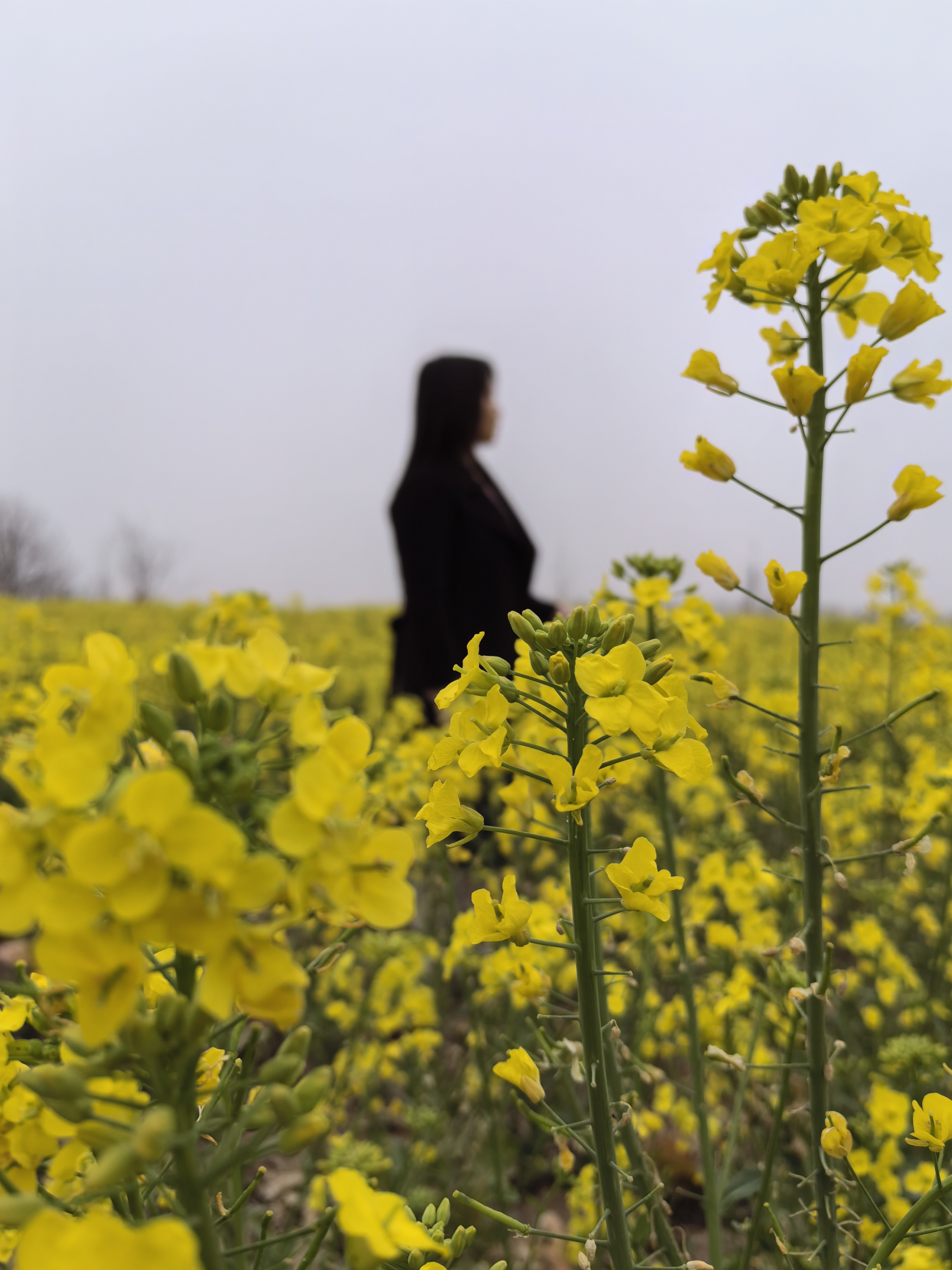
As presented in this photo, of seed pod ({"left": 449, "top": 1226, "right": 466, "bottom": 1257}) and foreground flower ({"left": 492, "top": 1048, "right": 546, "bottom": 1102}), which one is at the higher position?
foreground flower ({"left": 492, "top": 1048, "right": 546, "bottom": 1102})

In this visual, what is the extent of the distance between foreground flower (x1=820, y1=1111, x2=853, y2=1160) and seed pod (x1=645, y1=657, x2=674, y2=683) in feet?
2.49

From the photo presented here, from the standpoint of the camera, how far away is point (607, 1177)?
103 cm

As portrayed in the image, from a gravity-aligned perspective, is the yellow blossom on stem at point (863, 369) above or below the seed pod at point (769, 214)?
below

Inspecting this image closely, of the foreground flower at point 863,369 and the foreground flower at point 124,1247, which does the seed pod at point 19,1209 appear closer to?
the foreground flower at point 124,1247

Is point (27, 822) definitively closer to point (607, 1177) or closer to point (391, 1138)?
point (607, 1177)

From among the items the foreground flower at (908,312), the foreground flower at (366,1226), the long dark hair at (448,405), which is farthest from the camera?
the long dark hair at (448,405)

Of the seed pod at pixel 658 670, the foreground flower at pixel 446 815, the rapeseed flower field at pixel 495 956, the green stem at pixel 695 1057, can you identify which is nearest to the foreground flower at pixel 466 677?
the rapeseed flower field at pixel 495 956

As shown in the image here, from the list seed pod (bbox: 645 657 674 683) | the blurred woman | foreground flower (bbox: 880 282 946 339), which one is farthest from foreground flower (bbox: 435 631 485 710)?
the blurred woman

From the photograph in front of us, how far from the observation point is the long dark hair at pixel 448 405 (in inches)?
236

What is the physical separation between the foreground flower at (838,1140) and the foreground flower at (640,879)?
0.55 meters

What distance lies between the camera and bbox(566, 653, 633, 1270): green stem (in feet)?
3.37

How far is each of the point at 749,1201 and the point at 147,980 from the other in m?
3.01

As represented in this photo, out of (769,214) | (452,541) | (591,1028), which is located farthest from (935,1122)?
(452,541)

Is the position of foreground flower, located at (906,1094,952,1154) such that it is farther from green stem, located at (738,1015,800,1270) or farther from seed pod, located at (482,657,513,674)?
seed pod, located at (482,657,513,674)
